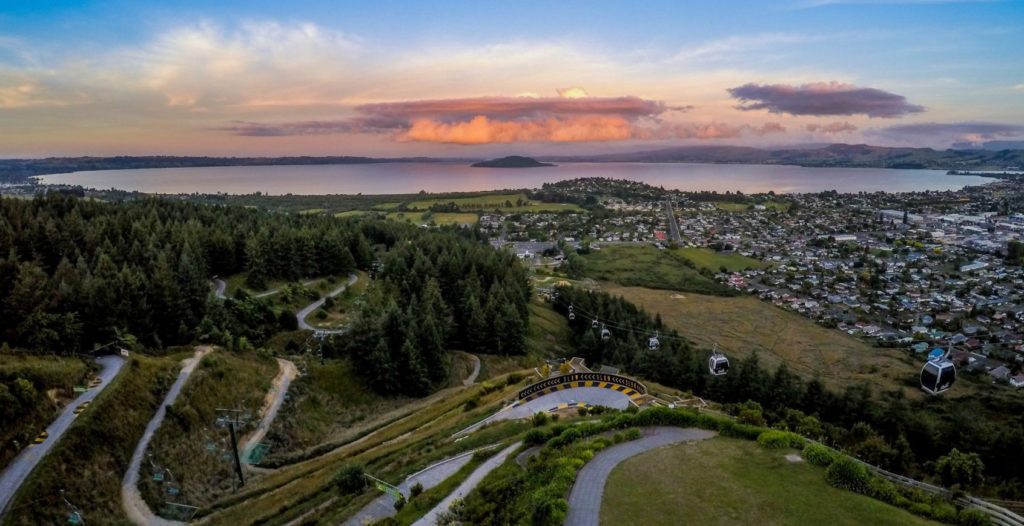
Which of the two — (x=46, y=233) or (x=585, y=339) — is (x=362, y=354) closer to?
(x=585, y=339)

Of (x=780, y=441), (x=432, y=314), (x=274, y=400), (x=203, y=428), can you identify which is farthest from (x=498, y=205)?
(x=780, y=441)

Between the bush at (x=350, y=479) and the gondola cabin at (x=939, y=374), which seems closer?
the gondola cabin at (x=939, y=374)

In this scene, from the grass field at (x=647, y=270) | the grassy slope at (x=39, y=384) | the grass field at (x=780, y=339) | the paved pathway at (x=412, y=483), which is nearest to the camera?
the paved pathway at (x=412, y=483)

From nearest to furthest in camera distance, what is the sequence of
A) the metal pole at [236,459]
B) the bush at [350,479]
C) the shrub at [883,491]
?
the shrub at [883,491], the bush at [350,479], the metal pole at [236,459]

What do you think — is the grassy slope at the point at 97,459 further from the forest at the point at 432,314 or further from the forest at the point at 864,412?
the forest at the point at 864,412

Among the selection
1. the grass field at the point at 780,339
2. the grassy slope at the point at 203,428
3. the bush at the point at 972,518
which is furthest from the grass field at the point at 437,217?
the bush at the point at 972,518

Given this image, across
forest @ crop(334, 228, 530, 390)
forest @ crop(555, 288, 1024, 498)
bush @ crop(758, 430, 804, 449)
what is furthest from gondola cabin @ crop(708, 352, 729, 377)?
forest @ crop(334, 228, 530, 390)

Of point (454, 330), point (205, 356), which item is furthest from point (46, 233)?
point (454, 330)

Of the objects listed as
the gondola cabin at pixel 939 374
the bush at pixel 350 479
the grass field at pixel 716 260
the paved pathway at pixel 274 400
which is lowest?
the grass field at pixel 716 260

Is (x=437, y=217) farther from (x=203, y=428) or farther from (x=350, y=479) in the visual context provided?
(x=350, y=479)
